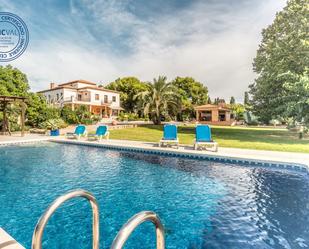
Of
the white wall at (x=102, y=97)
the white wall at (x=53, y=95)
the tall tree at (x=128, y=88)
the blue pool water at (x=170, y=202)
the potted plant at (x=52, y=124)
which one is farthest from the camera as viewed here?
the tall tree at (x=128, y=88)

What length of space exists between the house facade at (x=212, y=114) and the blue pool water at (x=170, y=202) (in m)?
38.4

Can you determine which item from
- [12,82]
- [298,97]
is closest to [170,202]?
[298,97]

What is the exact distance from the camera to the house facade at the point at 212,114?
47.5 meters

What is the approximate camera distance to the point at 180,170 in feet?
31.9

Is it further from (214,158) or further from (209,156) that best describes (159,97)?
(214,158)

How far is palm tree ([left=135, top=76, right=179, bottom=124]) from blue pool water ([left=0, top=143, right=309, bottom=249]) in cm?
2131

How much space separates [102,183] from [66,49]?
16979 mm

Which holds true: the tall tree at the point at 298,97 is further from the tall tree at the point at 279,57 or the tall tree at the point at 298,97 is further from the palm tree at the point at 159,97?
the palm tree at the point at 159,97

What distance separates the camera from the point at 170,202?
6.14 metres

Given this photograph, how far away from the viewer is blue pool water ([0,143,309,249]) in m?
4.36

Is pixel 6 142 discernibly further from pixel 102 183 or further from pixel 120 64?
pixel 120 64

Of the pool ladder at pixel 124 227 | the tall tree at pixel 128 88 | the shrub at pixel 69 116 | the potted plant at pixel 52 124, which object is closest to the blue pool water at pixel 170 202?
the pool ladder at pixel 124 227

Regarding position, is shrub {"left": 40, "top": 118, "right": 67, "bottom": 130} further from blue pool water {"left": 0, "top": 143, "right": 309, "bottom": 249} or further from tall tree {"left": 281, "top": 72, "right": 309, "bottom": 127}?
tall tree {"left": 281, "top": 72, "right": 309, "bottom": 127}

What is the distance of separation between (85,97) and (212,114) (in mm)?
26877
